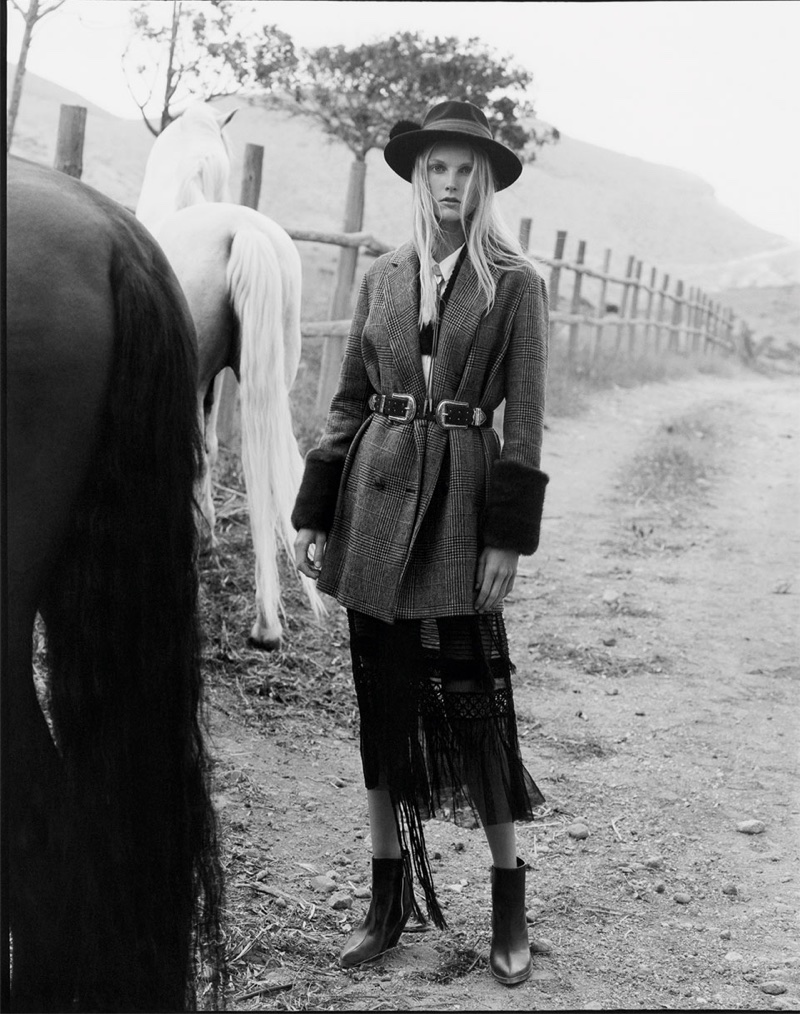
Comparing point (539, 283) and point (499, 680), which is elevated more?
point (539, 283)

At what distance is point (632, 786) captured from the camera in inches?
95.3

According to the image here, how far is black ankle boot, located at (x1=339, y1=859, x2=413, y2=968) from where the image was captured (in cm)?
176

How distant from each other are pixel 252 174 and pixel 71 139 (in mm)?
1424

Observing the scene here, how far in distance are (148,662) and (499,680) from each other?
64 cm

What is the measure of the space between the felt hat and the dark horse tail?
500 millimetres

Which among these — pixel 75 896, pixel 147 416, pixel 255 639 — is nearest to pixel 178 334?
pixel 147 416

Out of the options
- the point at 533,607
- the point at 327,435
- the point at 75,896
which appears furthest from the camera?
the point at 533,607

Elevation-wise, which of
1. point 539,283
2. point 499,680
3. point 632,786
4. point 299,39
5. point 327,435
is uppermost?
point 299,39

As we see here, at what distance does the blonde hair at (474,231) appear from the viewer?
167 cm

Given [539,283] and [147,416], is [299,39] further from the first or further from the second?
[147,416]

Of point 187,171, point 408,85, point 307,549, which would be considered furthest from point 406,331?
point 187,171

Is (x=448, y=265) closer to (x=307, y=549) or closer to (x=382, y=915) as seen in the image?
(x=307, y=549)

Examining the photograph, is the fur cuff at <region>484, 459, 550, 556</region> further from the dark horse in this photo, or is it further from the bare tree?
the bare tree

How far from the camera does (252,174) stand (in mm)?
4047
